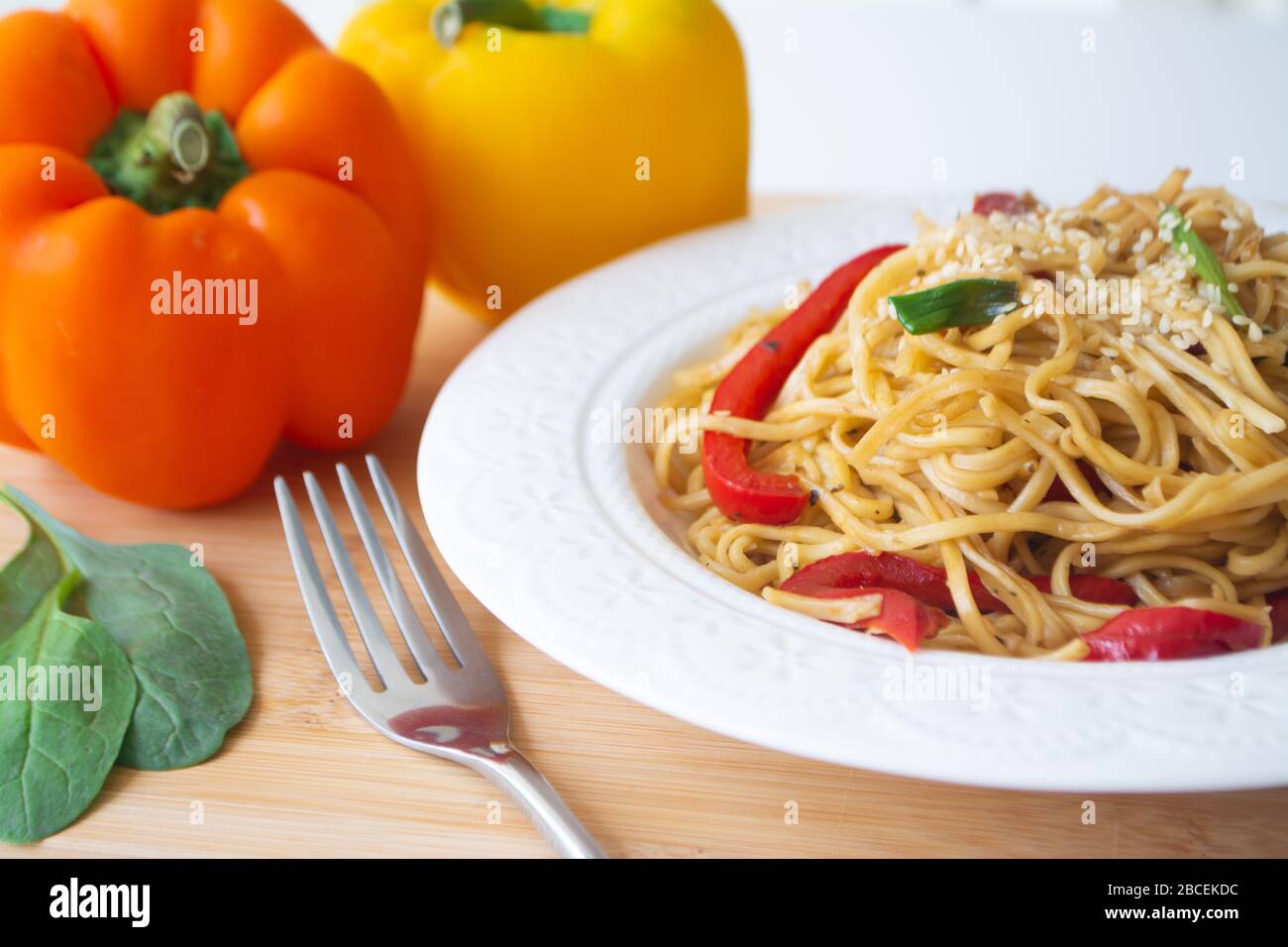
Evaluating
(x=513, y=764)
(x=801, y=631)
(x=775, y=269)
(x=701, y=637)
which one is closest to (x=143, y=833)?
(x=513, y=764)

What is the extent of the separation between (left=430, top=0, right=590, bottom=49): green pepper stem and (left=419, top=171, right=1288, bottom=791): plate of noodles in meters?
0.77

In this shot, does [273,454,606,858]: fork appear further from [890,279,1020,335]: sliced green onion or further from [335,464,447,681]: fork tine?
[890,279,1020,335]: sliced green onion

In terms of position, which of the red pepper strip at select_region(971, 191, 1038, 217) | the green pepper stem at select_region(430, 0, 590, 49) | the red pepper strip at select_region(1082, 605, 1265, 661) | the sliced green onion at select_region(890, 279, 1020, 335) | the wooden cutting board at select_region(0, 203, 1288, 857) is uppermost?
the green pepper stem at select_region(430, 0, 590, 49)

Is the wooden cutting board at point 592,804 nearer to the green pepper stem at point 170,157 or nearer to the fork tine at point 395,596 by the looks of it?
the fork tine at point 395,596

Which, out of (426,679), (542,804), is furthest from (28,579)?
(542,804)

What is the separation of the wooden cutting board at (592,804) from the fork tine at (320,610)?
0.07 metres

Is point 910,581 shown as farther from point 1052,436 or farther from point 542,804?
point 542,804

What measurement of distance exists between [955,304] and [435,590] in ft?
3.27

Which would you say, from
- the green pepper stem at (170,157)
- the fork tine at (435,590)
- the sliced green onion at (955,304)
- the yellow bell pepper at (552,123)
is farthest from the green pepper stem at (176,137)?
the sliced green onion at (955,304)

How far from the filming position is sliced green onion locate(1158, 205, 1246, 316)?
222 cm

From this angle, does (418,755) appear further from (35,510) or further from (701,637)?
(35,510)

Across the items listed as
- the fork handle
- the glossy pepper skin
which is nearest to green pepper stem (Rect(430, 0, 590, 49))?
the glossy pepper skin

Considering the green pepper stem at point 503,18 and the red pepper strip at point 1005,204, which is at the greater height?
the green pepper stem at point 503,18

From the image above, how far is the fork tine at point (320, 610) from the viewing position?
2004 millimetres
